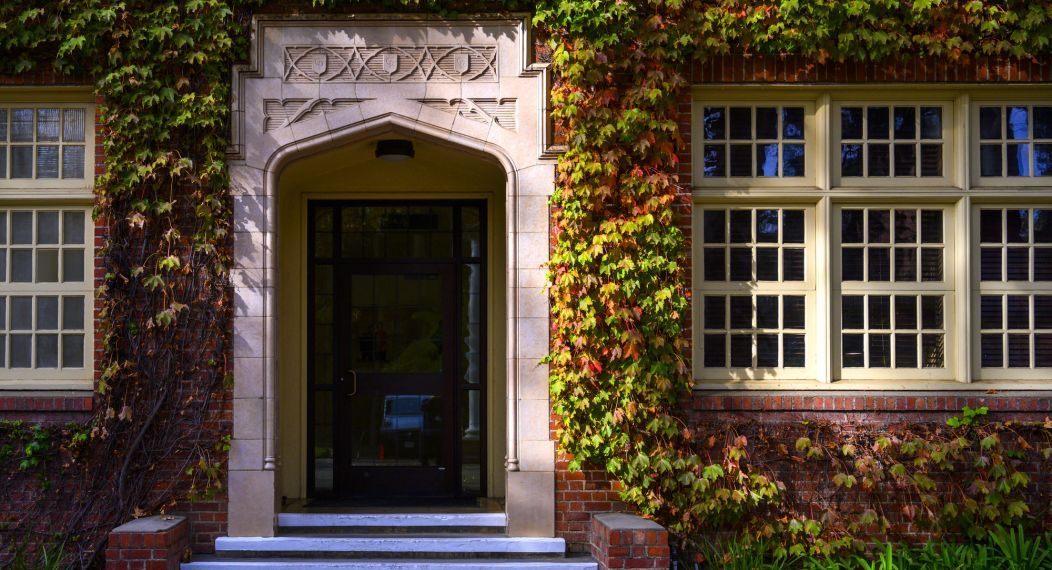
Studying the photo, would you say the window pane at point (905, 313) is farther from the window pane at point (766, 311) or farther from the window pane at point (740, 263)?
the window pane at point (740, 263)

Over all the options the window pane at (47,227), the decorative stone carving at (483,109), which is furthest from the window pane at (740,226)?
the window pane at (47,227)

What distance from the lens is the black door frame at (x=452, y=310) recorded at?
7.30 meters

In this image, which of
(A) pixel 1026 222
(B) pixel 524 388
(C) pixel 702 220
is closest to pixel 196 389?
(B) pixel 524 388

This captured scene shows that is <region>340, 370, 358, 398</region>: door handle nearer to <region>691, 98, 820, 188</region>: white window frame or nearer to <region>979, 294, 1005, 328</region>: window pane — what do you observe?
<region>691, 98, 820, 188</region>: white window frame

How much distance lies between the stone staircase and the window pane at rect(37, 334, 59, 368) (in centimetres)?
197

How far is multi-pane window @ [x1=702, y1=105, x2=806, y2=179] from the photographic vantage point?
6555 millimetres

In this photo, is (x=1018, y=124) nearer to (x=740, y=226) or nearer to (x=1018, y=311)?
(x=1018, y=311)

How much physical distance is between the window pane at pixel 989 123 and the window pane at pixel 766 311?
213 cm

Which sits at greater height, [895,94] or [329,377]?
[895,94]

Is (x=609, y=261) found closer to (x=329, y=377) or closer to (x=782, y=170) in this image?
(x=782, y=170)

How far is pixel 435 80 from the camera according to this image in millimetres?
6355

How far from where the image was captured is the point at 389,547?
609cm

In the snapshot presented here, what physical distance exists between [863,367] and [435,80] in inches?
158

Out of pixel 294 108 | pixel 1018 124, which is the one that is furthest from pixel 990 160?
pixel 294 108
